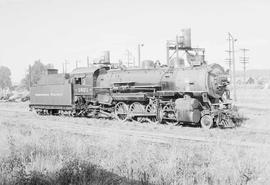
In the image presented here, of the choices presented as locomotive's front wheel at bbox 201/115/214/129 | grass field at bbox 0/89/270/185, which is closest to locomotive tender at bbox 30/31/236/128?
locomotive's front wheel at bbox 201/115/214/129

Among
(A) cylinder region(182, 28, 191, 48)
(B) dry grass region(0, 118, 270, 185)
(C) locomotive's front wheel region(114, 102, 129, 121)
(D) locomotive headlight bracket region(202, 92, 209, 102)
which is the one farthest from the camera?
(A) cylinder region(182, 28, 191, 48)

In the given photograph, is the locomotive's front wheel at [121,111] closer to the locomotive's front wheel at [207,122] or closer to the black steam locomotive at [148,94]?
the black steam locomotive at [148,94]

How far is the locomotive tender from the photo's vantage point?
16797 mm

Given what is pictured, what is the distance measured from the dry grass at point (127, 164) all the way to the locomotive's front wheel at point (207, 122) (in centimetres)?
559

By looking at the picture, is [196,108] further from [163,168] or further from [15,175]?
[15,175]

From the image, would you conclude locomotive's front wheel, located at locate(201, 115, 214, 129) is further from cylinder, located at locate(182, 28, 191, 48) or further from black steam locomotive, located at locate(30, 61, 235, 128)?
cylinder, located at locate(182, 28, 191, 48)

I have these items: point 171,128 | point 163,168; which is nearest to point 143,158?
point 163,168

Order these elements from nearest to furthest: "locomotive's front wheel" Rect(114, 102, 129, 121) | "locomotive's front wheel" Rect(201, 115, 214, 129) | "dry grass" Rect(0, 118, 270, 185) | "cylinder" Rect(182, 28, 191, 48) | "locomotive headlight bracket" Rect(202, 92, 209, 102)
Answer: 1. "dry grass" Rect(0, 118, 270, 185)
2. "locomotive's front wheel" Rect(201, 115, 214, 129)
3. "locomotive headlight bracket" Rect(202, 92, 209, 102)
4. "locomotive's front wheel" Rect(114, 102, 129, 121)
5. "cylinder" Rect(182, 28, 191, 48)

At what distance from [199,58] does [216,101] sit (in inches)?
99.1

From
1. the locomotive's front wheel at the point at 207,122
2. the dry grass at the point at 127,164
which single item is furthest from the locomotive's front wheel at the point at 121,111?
the dry grass at the point at 127,164

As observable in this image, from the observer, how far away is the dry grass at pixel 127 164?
7.64m

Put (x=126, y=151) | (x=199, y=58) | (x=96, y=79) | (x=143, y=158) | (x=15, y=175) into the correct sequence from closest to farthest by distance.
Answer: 1. (x=15, y=175)
2. (x=143, y=158)
3. (x=126, y=151)
4. (x=199, y=58)
5. (x=96, y=79)

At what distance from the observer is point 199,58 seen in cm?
1809

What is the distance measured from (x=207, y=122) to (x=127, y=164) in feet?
29.0
